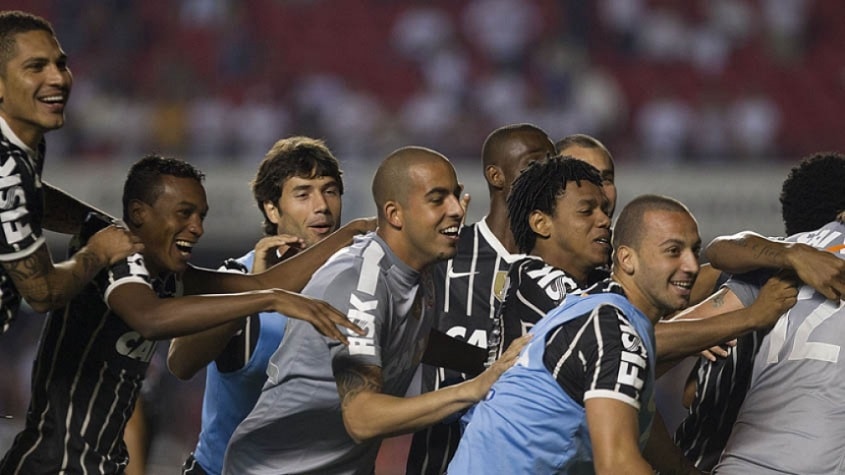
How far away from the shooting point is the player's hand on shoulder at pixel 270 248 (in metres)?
5.97

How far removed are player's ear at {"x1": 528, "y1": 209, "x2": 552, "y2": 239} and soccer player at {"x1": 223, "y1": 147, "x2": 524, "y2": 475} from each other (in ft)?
1.05

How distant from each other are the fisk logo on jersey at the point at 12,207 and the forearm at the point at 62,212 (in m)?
0.58

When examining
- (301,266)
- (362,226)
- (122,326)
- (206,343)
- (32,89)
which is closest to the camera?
(32,89)

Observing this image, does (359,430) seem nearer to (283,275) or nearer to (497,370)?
(497,370)

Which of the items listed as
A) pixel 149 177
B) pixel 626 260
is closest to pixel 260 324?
pixel 149 177

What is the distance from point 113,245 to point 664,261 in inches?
77.9

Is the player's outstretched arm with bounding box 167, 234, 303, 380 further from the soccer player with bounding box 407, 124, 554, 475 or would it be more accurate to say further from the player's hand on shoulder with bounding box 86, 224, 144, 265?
the soccer player with bounding box 407, 124, 554, 475

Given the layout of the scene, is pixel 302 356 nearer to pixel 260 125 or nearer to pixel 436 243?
pixel 436 243

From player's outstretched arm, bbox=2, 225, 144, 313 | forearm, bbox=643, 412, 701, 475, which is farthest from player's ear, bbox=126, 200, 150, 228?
forearm, bbox=643, 412, 701, 475

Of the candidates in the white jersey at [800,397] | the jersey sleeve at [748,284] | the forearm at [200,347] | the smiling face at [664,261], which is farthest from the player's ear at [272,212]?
the white jersey at [800,397]

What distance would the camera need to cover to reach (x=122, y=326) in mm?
5055

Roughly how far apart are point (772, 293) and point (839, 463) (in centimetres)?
70

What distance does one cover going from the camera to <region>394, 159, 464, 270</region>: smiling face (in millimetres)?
5094

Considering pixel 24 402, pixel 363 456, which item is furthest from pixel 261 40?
pixel 363 456
